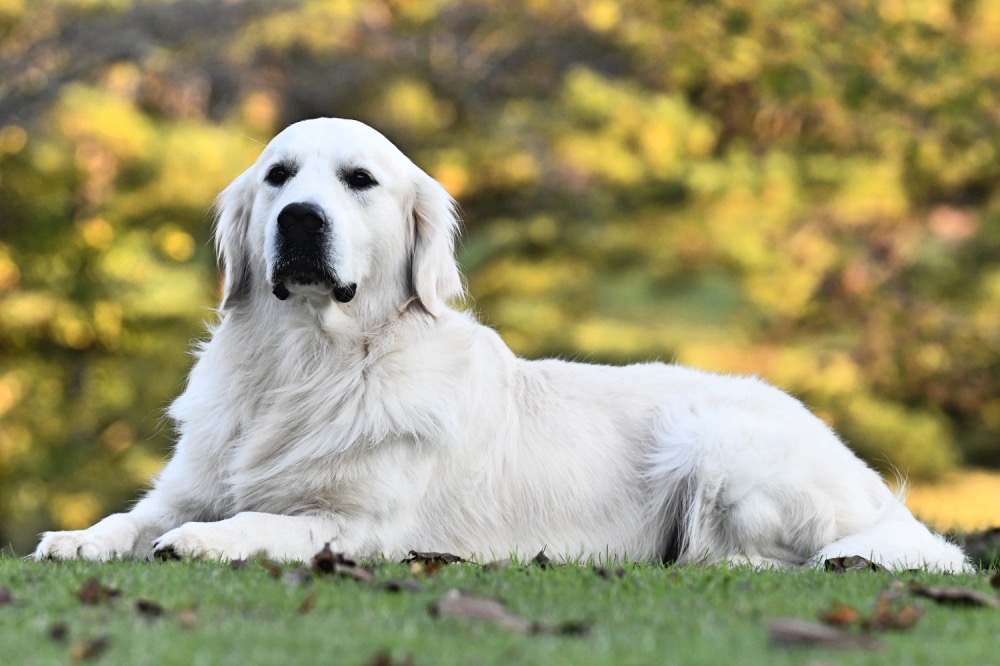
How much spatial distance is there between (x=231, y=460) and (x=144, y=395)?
7304 millimetres

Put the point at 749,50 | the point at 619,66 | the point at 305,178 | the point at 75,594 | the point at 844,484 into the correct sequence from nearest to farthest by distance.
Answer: the point at 75,594
the point at 305,178
the point at 844,484
the point at 749,50
the point at 619,66

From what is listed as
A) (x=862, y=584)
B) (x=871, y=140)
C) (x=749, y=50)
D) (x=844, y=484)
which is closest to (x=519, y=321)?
(x=749, y=50)

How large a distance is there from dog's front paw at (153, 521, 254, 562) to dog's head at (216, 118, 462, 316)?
838mm

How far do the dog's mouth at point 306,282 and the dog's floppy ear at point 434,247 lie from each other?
0.99 ft

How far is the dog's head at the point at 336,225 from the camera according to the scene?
4027 mm

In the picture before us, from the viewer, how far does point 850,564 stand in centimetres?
409

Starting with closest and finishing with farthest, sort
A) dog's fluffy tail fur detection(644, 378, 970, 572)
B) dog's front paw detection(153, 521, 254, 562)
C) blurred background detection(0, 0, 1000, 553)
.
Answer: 1. dog's front paw detection(153, 521, 254, 562)
2. dog's fluffy tail fur detection(644, 378, 970, 572)
3. blurred background detection(0, 0, 1000, 553)

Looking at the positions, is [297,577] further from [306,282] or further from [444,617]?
[306,282]

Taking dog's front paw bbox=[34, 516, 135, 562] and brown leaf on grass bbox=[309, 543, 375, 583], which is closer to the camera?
brown leaf on grass bbox=[309, 543, 375, 583]

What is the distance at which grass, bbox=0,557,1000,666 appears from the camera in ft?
7.81

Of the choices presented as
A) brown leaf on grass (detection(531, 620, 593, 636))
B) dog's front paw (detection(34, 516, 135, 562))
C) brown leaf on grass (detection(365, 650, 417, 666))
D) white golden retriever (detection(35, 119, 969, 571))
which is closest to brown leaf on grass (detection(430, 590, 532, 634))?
brown leaf on grass (detection(531, 620, 593, 636))

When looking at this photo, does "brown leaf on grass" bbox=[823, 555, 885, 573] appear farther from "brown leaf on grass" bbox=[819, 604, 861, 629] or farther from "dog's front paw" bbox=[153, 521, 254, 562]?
"dog's front paw" bbox=[153, 521, 254, 562]

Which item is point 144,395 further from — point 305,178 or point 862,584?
point 862,584

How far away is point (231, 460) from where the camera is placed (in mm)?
4188
